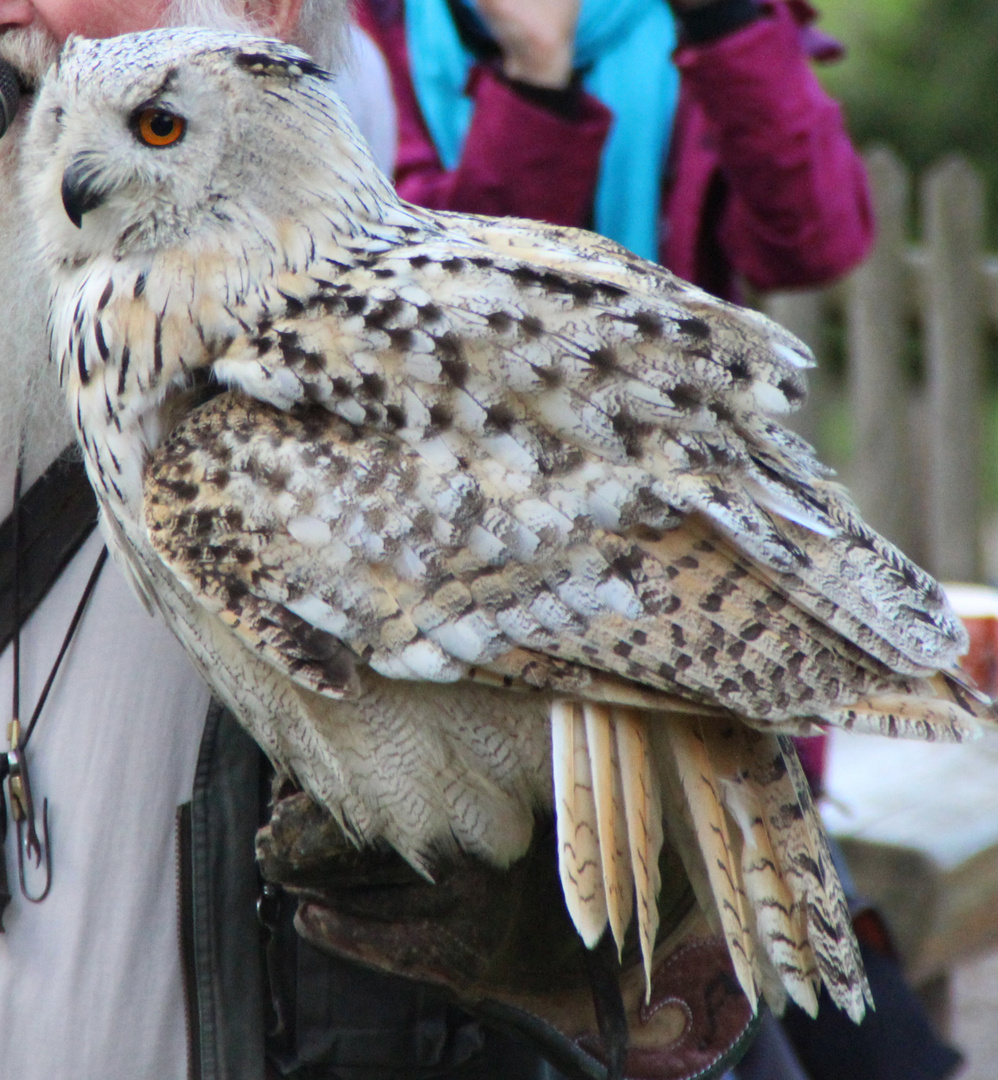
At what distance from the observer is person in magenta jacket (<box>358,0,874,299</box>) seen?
8.81 feet

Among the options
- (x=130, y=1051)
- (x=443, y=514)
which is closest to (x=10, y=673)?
(x=130, y=1051)

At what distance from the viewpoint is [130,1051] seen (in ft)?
5.83

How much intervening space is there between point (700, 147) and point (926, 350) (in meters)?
3.90

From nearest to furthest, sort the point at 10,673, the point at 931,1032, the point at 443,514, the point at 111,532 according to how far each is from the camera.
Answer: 1. the point at 443,514
2. the point at 111,532
3. the point at 10,673
4. the point at 931,1032

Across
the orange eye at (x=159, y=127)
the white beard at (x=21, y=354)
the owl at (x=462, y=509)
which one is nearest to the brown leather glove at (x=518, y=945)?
the owl at (x=462, y=509)

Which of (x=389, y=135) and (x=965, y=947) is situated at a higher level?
(x=389, y=135)

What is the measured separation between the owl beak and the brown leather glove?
77 centimetres

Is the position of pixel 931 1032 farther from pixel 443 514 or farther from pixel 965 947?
pixel 443 514

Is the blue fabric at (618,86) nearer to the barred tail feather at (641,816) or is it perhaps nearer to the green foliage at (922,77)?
the barred tail feather at (641,816)

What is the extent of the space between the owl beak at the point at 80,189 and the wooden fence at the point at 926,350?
4975mm

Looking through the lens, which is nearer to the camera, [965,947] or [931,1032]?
[931,1032]

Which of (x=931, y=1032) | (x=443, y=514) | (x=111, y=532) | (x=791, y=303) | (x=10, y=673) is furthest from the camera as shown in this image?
(x=791, y=303)

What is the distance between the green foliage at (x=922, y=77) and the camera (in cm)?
927

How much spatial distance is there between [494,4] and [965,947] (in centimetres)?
239
